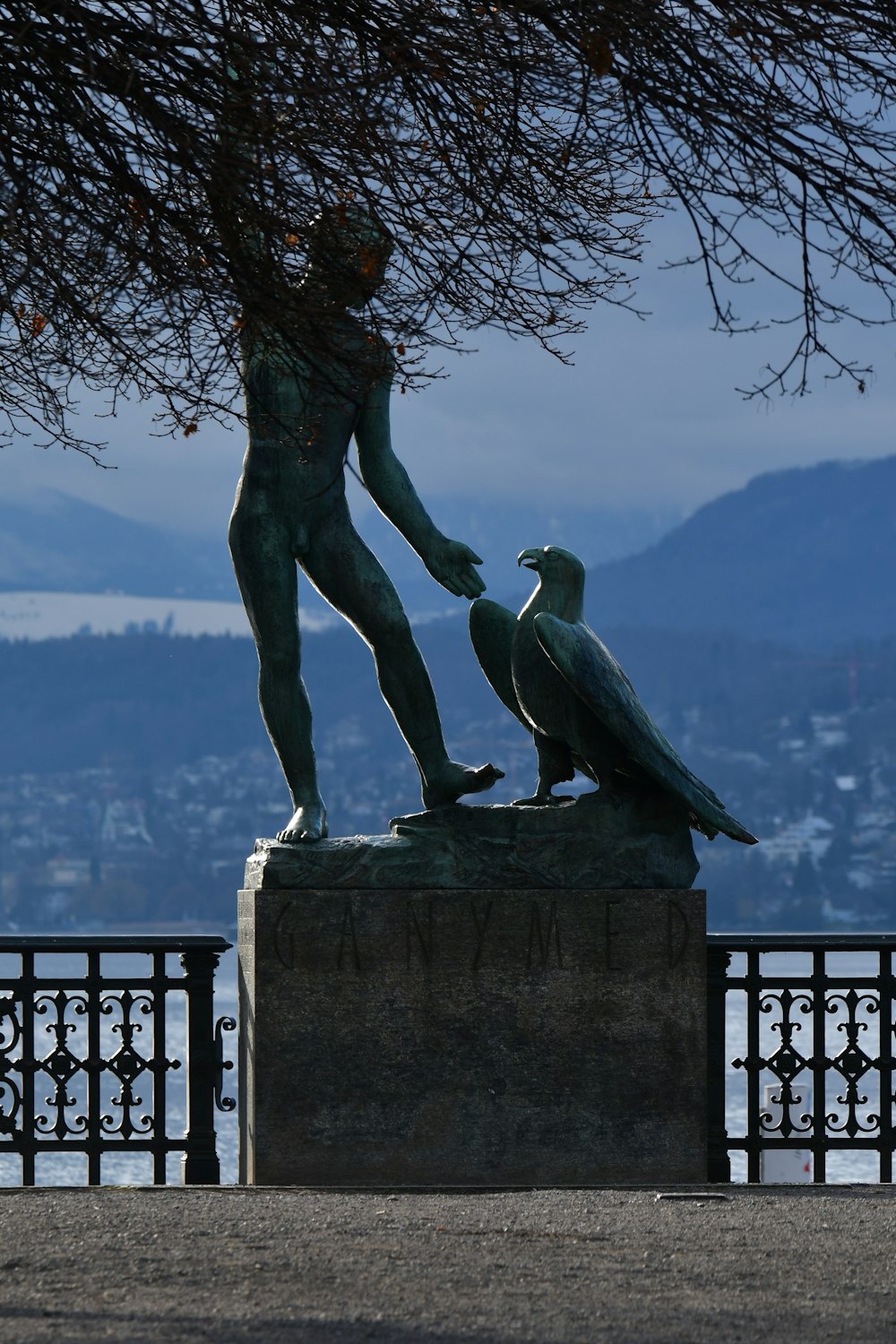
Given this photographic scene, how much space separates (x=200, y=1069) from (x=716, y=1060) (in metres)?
1.98

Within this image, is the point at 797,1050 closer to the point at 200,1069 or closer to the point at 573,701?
the point at 573,701

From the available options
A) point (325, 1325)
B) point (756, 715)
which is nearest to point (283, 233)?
point (325, 1325)

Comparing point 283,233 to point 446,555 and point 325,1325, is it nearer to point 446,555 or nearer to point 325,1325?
point 446,555

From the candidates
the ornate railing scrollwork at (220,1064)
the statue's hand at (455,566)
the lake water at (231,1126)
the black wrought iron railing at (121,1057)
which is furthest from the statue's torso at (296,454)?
the lake water at (231,1126)

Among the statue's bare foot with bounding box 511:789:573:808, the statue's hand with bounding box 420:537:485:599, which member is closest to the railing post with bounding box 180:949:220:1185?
the statue's bare foot with bounding box 511:789:573:808

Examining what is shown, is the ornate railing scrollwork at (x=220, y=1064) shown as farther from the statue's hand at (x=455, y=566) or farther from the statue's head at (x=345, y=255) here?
the statue's head at (x=345, y=255)

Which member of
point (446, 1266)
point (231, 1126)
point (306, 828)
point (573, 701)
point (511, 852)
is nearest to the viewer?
point (446, 1266)

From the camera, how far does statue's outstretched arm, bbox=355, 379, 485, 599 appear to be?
8945mm

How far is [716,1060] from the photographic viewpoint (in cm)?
873

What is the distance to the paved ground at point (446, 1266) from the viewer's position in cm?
541

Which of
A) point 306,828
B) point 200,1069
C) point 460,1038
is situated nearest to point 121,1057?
point 200,1069

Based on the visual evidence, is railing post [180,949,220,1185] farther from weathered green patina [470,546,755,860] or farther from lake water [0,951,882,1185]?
lake water [0,951,882,1185]

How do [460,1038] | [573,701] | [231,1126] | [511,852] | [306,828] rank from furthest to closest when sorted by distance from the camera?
[231,1126] < [573,701] < [306,828] < [511,852] < [460,1038]

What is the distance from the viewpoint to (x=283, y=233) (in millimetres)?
6957
